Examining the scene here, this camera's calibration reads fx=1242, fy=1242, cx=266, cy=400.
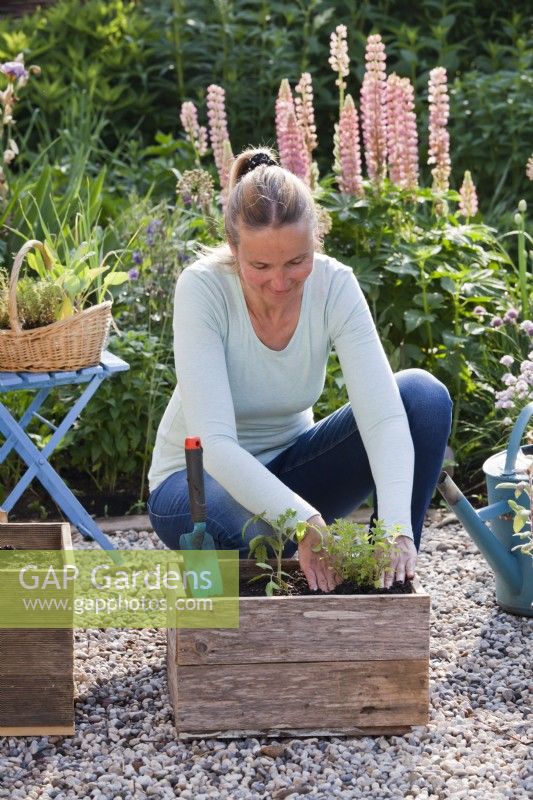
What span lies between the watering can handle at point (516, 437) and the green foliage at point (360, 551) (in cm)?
58

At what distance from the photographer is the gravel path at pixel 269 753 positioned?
2451 mm

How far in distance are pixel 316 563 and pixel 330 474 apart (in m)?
0.47

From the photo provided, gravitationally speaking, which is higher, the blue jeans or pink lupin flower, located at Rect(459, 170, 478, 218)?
pink lupin flower, located at Rect(459, 170, 478, 218)

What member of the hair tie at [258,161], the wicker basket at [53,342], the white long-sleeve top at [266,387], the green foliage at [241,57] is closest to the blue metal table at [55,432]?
the wicker basket at [53,342]

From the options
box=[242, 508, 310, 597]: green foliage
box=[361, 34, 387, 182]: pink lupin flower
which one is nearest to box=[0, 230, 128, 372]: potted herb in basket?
box=[242, 508, 310, 597]: green foliage

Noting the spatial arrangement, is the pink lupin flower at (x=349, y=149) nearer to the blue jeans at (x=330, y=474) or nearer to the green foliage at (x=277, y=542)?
the blue jeans at (x=330, y=474)

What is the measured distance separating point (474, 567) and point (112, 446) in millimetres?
1319

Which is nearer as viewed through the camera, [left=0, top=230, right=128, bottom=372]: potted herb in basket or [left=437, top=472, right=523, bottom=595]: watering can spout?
[left=437, top=472, right=523, bottom=595]: watering can spout

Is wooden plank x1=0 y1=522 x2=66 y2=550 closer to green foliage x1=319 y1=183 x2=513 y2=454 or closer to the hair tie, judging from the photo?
the hair tie

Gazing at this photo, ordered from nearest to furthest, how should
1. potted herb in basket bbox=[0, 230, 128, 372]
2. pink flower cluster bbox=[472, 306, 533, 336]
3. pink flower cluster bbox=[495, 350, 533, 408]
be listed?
1. pink flower cluster bbox=[495, 350, 533, 408]
2. potted herb in basket bbox=[0, 230, 128, 372]
3. pink flower cluster bbox=[472, 306, 533, 336]

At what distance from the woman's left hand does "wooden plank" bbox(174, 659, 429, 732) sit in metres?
0.17

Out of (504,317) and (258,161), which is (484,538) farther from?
(504,317)

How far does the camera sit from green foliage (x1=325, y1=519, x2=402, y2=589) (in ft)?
8.42

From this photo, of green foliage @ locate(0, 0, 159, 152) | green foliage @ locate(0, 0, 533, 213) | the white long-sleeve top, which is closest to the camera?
the white long-sleeve top
